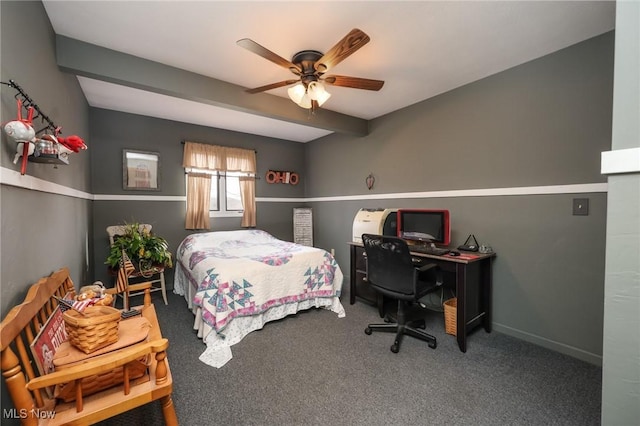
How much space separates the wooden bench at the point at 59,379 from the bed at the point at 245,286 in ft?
3.04

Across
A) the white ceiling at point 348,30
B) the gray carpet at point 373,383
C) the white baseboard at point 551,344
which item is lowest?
the gray carpet at point 373,383

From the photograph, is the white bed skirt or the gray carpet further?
the white bed skirt

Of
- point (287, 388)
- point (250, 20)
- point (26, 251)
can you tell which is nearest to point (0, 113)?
point (26, 251)

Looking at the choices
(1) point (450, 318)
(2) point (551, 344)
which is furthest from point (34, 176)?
(2) point (551, 344)

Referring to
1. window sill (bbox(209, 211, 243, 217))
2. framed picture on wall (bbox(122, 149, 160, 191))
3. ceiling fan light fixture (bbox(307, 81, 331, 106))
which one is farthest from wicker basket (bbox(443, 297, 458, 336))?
framed picture on wall (bbox(122, 149, 160, 191))

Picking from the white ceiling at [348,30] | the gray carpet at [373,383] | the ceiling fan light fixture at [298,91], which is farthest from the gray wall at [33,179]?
the ceiling fan light fixture at [298,91]

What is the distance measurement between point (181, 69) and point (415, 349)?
332 cm

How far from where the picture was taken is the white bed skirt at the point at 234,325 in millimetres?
2213

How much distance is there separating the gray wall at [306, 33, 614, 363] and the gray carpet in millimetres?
359

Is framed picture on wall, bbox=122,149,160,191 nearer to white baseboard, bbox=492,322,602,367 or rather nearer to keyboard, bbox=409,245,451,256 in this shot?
keyboard, bbox=409,245,451,256

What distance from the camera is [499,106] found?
2.61 metres

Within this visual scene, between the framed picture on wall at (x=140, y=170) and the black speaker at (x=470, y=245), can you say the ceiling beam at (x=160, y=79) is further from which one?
the black speaker at (x=470, y=245)

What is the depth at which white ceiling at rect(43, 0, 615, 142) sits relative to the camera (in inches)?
68.8

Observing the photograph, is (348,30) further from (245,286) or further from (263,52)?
(245,286)
